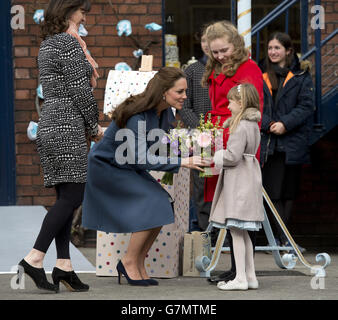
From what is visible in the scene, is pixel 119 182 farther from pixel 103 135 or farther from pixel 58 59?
pixel 58 59

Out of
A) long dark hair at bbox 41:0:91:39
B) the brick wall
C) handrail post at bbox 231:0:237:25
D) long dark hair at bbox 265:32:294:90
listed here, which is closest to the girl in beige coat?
long dark hair at bbox 41:0:91:39

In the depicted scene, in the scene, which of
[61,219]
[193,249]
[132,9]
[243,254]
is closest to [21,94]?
[132,9]

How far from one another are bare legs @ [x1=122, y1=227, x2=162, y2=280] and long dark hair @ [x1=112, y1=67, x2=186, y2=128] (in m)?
0.71

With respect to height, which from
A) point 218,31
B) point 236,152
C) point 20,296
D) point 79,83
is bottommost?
point 20,296

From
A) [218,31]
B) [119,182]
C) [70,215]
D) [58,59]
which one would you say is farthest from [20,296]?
[218,31]

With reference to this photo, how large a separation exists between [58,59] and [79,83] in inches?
7.4

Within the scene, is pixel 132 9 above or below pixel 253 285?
above

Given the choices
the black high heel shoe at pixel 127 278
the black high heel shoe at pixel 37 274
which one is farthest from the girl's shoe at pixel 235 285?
the black high heel shoe at pixel 37 274

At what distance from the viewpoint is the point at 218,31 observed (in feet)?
18.8

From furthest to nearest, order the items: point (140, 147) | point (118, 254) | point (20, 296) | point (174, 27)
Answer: point (174, 27) → point (118, 254) → point (140, 147) → point (20, 296)

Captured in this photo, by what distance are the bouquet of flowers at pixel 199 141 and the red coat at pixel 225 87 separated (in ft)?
0.27

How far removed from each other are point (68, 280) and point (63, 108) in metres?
1.03

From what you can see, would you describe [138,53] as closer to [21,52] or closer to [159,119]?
[21,52]

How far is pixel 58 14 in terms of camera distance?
5305mm
